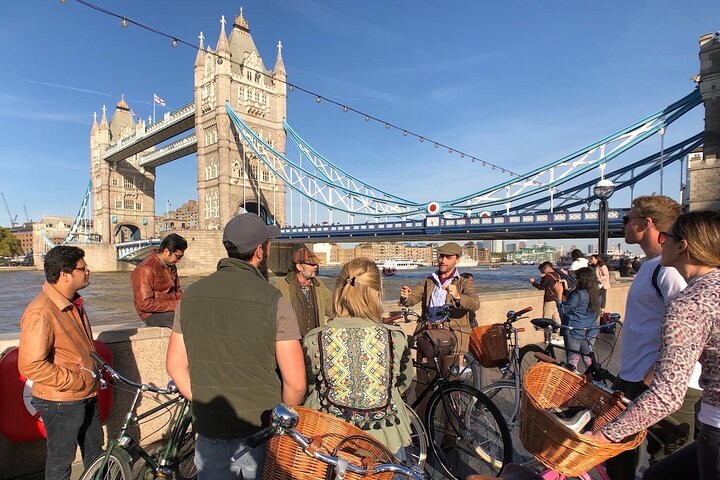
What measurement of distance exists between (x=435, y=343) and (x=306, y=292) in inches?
42.0

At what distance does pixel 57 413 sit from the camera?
2.12 metres

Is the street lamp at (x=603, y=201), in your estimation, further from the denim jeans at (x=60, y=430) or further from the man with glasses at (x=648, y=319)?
the denim jeans at (x=60, y=430)

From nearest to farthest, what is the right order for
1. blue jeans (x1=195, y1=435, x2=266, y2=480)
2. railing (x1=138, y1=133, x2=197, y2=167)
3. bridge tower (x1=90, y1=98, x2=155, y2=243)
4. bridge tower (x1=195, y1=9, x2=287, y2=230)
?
blue jeans (x1=195, y1=435, x2=266, y2=480) < bridge tower (x1=195, y1=9, x2=287, y2=230) < railing (x1=138, y1=133, x2=197, y2=167) < bridge tower (x1=90, y1=98, x2=155, y2=243)

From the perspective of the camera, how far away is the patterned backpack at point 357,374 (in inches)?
72.2

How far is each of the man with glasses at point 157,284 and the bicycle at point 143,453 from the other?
1.19 meters

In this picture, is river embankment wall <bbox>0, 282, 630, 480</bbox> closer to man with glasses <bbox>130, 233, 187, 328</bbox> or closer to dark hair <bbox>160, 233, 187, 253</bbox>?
man with glasses <bbox>130, 233, 187, 328</bbox>

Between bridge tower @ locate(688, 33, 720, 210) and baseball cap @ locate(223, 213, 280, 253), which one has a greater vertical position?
bridge tower @ locate(688, 33, 720, 210)

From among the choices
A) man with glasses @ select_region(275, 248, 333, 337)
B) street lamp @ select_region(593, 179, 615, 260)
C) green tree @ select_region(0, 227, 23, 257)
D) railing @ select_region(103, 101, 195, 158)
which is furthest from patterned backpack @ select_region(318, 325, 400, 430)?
green tree @ select_region(0, 227, 23, 257)

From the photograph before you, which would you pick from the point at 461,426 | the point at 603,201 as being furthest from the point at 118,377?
the point at 603,201

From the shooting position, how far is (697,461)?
1.58 meters

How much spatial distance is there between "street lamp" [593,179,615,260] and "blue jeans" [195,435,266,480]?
7950 mm

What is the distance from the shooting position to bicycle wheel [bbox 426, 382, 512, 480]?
9.02 ft

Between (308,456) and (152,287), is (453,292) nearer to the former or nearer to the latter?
(308,456)

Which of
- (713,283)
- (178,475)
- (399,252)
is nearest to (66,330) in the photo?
(178,475)
